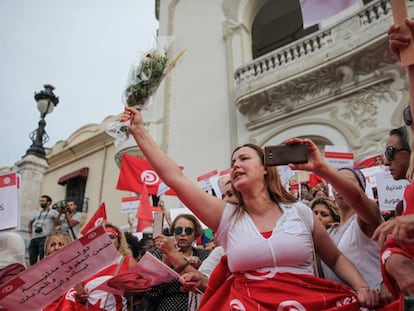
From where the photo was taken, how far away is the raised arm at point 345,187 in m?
1.97

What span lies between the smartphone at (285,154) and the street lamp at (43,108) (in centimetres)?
839

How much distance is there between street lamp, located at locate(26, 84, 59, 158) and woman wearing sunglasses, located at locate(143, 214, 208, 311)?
6.90m

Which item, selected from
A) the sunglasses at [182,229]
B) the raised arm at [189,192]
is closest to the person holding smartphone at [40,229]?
the sunglasses at [182,229]

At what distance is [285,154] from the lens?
74.7 inches

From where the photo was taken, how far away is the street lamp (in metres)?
9.36

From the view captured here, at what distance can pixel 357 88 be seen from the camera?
8.43 metres

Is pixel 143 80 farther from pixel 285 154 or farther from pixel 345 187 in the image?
pixel 345 187

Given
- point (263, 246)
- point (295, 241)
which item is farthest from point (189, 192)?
point (295, 241)

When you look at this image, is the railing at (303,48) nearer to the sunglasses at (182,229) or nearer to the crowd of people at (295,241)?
the sunglasses at (182,229)

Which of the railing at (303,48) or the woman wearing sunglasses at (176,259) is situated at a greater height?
the railing at (303,48)

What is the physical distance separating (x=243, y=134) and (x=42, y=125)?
15.8 ft

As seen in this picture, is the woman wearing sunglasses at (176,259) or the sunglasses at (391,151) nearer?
the sunglasses at (391,151)

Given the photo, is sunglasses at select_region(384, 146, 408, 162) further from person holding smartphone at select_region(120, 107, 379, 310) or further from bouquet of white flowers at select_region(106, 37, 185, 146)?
bouquet of white flowers at select_region(106, 37, 185, 146)

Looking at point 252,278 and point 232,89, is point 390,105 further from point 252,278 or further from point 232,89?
point 252,278
